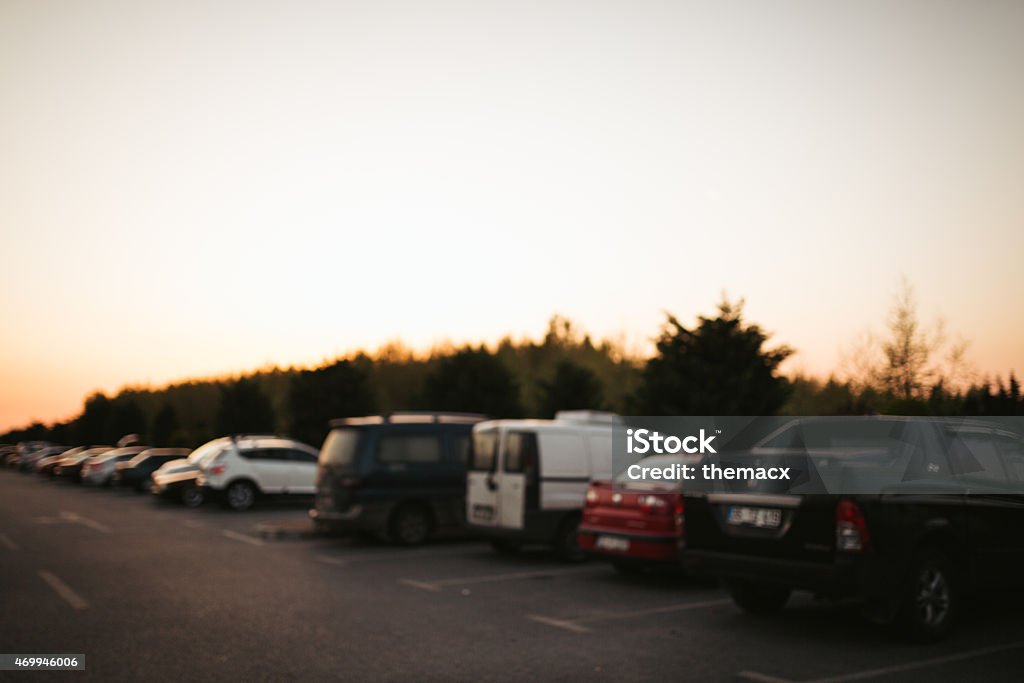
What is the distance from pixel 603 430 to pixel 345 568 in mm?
4475

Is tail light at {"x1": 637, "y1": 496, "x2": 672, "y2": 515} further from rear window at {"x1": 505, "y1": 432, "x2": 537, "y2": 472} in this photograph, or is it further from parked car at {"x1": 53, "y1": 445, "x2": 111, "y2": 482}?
parked car at {"x1": 53, "y1": 445, "x2": 111, "y2": 482}

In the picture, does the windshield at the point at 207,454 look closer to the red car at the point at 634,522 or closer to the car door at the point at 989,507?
the red car at the point at 634,522

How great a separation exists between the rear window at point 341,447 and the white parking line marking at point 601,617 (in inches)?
289

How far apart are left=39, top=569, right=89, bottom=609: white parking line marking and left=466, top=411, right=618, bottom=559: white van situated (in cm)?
568

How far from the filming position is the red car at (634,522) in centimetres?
1039

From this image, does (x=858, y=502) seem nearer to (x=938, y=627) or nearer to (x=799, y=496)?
(x=799, y=496)

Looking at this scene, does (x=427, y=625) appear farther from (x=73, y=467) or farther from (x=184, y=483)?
(x=73, y=467)

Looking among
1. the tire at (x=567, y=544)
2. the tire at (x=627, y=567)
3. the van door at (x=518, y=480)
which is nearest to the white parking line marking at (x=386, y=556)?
the van door at (x=518, y=480)

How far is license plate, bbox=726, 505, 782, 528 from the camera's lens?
7812 mm

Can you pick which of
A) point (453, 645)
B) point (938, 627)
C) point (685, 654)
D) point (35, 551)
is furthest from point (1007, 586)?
point (35, 551)

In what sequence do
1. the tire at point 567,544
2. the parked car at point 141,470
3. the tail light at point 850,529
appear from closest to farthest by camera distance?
1. the tail light at point 850,529
2. the tire at point 567,544
3. the parked car at point 141,470

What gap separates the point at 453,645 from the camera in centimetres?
755

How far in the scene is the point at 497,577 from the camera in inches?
459

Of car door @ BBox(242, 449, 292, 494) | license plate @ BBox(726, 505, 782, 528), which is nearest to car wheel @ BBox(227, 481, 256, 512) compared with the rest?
car door @ BBox(242, 449, 292, 494)
